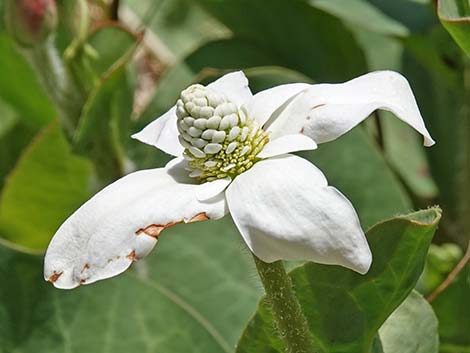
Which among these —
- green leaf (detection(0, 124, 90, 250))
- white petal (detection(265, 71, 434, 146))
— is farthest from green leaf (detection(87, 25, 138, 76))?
white petal (detection(265, 71, 434, 146))

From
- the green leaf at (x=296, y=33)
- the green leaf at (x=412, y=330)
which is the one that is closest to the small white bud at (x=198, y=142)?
the green leaf at (x=412, y=330)

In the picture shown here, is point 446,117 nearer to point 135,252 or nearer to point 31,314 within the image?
point 31,314

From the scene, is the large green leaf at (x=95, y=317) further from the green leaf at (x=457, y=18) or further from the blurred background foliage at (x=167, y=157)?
the green leaf at (x=457, y=18)

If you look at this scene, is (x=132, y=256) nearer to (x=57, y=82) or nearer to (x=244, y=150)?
(x=244, y=150)

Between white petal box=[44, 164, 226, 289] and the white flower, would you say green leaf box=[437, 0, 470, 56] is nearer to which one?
the white flower

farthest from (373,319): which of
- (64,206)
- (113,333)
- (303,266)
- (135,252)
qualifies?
(64,206)

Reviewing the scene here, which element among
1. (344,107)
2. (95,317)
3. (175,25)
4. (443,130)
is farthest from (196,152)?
(175,25)

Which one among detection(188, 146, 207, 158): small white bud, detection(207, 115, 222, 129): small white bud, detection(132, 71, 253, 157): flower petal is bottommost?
detection(132, 71, 253, 157): flower petal
